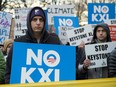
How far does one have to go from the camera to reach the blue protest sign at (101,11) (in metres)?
9.48

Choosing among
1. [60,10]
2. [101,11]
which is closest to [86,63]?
[101,11]

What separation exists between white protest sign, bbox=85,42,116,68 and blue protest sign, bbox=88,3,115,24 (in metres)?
3.81

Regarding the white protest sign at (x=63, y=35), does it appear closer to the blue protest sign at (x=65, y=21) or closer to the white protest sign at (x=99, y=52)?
the blue protest sign at (x=65, y=21)

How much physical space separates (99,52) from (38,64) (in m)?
1.61

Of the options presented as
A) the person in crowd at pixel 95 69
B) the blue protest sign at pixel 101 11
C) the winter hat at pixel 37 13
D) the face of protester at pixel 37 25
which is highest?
the blue protest sign at pixel 101 11

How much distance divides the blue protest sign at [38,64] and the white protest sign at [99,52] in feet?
3.87

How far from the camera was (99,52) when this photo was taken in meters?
5.70

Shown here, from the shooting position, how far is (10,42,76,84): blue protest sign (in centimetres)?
429

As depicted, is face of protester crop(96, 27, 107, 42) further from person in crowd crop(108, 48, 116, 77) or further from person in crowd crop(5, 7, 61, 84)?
person in crowd crop(5, 7, 61, 84)

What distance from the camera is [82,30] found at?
23.6ft

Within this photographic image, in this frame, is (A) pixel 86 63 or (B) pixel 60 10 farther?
(B) pixel 60 10

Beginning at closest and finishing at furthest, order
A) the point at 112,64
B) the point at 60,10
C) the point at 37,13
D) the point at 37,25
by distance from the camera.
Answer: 1. the point at 37,25
2. the point at 37,13
3. the point at 112,64
4. the point at 60,10

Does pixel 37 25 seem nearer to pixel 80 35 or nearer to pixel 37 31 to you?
pixel 37 31

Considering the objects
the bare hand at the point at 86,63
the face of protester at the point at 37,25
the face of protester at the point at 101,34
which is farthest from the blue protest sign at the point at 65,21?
the face of protester at the point at 37,25
